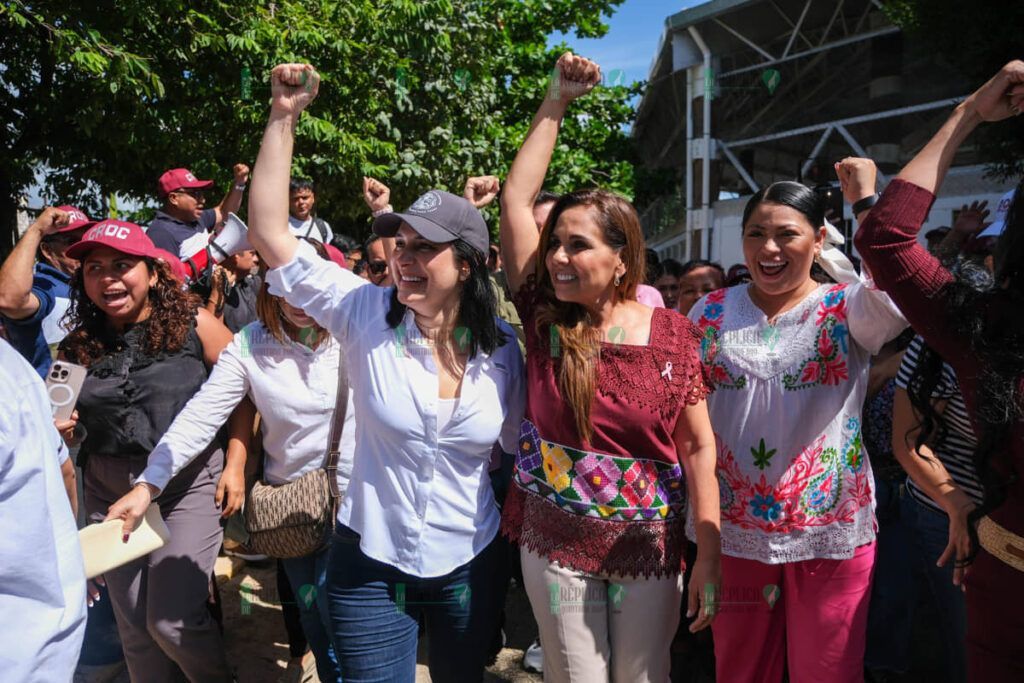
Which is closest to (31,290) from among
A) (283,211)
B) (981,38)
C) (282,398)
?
(282,398)

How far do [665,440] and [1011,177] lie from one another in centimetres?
964

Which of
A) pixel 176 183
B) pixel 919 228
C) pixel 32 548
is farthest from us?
pixel 176 183

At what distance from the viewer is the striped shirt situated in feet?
7.30

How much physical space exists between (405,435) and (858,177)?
4.90 ft

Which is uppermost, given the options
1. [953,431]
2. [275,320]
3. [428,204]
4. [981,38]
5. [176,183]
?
[981,38]

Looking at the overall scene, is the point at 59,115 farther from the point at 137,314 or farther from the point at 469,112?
the point at 137,314

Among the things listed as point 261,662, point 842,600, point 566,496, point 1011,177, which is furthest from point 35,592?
point 1011,177

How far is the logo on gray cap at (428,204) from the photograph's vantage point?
220 cm

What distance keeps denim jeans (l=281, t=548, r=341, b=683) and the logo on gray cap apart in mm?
1524

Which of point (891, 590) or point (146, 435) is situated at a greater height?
point (146, 435)

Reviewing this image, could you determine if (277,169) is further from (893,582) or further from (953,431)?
(893,582)

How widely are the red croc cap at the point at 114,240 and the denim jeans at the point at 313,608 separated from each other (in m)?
1.36

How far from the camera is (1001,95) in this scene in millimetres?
1644

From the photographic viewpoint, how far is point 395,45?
28.1 ft
